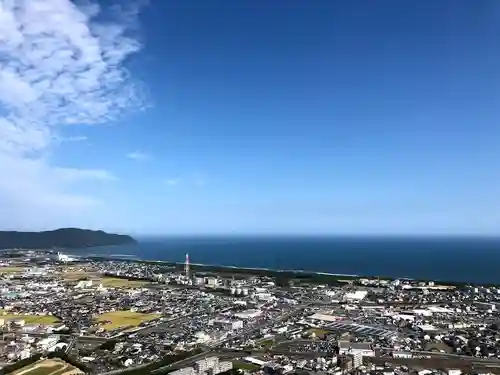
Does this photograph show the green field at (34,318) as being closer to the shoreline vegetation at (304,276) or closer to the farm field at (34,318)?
the farm field at (34,318)

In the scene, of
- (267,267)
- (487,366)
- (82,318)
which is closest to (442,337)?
(487,366)

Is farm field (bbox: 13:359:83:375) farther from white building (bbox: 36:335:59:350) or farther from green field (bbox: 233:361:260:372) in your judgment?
green field (bbox: 233:361:260:372)

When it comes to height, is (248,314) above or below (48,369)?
above

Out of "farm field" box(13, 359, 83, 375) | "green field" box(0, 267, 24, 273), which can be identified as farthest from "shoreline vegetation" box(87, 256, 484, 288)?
"farm field" box(13, 359, 83, 375)

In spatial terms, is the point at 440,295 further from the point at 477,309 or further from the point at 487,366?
the point at 487,366

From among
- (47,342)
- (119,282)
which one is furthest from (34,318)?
(119,282)

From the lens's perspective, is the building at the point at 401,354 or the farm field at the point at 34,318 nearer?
the building at the point at 401,354

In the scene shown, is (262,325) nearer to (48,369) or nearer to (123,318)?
(123,318)

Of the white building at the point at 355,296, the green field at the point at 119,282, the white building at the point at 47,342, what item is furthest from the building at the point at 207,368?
the green field at the point at 119,282
